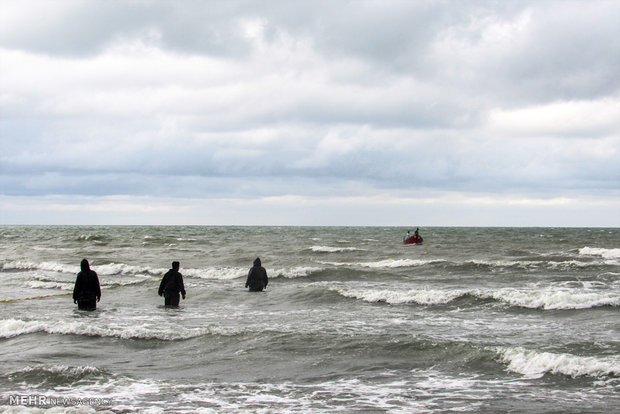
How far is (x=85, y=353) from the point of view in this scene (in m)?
9.98

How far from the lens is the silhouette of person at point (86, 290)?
14.8 metres

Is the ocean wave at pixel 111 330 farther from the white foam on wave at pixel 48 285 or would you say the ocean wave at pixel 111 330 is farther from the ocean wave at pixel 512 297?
the white foam on wave at pixel 48 285

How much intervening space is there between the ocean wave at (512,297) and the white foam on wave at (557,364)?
629cm

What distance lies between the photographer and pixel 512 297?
648 inches

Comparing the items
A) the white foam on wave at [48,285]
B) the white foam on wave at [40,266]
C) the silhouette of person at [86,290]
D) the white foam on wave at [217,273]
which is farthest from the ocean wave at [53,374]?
the white foam on wave at [40,266]

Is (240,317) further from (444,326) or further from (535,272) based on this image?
(535,272)

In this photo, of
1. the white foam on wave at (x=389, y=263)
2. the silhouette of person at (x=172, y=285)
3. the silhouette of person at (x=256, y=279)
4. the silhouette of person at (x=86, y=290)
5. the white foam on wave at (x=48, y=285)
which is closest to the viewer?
the silhouette of person at (x=86, y=290)

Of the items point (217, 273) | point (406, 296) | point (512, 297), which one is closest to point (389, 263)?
point (217, 273)

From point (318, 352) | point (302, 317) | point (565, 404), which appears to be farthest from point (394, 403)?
point (302, 317)

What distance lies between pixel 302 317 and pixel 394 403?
6960mm

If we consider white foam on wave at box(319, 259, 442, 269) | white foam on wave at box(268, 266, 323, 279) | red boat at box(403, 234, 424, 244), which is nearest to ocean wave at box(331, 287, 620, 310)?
white foam on wave at box(268, 266, 323, 279)

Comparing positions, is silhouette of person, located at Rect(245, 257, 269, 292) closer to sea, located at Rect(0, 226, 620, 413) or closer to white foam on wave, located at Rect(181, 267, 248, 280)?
sea, located at Rect(0, 226, 620, 413)

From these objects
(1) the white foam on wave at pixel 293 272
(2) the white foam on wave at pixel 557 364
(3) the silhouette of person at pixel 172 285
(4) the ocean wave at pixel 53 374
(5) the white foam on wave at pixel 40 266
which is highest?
(3) the silhouette of person at pixel 172 285

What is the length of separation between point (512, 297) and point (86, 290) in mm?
11269
